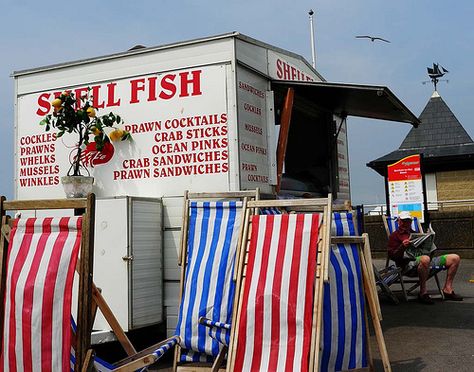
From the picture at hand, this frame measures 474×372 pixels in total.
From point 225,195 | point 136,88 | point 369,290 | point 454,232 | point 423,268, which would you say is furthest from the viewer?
point 454,232

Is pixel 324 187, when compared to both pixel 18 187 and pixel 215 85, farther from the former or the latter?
pixel 18 187

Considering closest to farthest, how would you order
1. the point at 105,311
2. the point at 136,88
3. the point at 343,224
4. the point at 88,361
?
the point at 88,361
the point at 105,311
the point at 343,224
the point at 136,88

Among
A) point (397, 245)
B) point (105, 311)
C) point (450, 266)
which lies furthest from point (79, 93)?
point (450, 266)

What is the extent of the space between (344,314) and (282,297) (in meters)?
0.64

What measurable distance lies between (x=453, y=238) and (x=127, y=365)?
1189 cm

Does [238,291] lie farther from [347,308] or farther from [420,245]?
[420,245]

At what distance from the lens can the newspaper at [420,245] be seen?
299 inches

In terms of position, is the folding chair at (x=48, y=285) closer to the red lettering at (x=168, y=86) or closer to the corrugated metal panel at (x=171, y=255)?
the corrugated metal panel at (x=171, y=255)

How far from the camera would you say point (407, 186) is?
11.4 metres

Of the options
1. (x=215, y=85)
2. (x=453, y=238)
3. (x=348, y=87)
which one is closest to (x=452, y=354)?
(x=348, y=87)

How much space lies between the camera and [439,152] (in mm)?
18625

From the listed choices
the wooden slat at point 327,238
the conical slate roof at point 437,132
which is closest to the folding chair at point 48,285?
the wooden slat at point 327,238

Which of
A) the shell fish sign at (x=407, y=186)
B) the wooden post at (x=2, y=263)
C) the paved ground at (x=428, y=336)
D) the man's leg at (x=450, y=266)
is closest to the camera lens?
the wooden post at (x=2, y=263)

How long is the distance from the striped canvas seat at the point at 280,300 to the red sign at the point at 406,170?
→ 800cm
